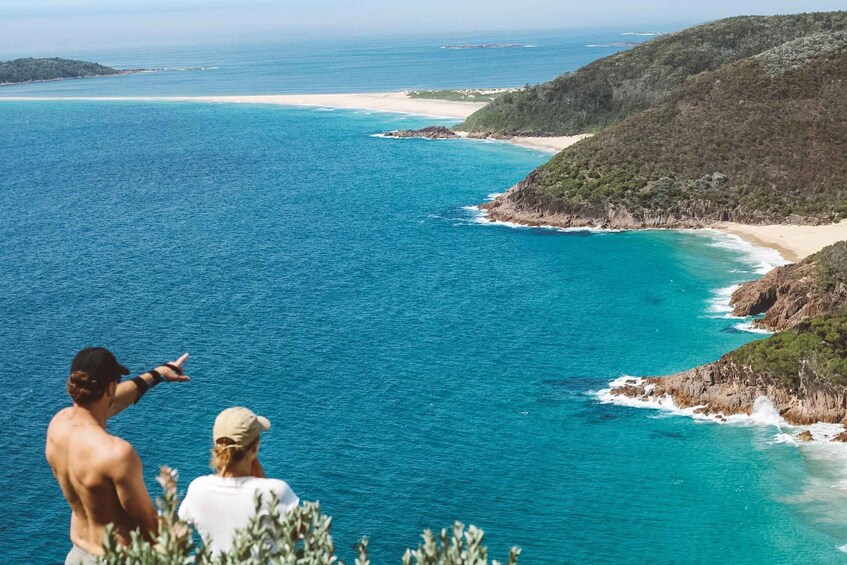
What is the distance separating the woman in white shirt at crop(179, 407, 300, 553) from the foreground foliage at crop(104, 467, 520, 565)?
4.0 inches

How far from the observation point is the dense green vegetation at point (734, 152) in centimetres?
7862

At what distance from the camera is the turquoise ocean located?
32688mm

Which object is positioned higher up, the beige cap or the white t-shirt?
the beige cap

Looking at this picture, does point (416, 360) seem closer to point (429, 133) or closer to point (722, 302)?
point (722, 302)

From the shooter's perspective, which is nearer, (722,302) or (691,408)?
(691,408)

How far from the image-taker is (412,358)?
48.7 metres

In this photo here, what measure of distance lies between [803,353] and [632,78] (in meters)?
103

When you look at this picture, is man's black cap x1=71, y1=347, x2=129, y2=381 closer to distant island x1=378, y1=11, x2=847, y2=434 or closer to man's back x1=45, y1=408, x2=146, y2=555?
man's back x1=45, y1=408, x2=146, y2=555

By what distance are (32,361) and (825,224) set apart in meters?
52.8

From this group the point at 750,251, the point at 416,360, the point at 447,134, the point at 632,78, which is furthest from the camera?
the point at 447,134

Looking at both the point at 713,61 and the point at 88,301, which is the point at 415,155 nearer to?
the point at 713,61

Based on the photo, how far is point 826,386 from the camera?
3906 centimetres

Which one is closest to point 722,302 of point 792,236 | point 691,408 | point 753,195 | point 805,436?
point 691,408

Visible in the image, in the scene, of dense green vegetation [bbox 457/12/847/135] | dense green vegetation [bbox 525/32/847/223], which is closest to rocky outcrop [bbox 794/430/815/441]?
dense green vegetation [bbox 525/32/847/223]
